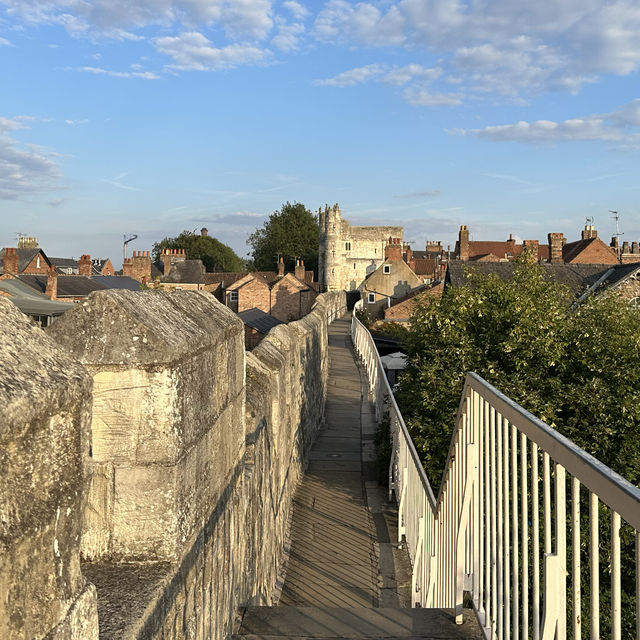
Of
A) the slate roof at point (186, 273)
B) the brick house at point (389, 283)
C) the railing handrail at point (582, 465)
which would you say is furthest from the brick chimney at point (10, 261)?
the railing handrail at point (582, 465)

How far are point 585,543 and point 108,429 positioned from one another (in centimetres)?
936

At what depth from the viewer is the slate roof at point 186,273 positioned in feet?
239

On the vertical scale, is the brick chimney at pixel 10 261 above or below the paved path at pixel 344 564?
above

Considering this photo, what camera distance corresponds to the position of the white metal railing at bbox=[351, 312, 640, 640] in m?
1.78

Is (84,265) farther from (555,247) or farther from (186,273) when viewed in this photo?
(555,247)

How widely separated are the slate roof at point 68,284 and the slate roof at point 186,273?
22562 millimetres

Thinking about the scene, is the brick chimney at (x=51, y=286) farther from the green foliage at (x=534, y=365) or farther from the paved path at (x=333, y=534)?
the green foliage at (x=534, y=365)

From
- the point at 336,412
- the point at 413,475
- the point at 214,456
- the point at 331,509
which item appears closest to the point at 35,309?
the point at 336,412

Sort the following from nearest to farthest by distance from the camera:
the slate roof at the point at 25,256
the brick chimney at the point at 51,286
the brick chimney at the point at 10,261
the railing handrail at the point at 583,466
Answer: the railing handrail at the point at 583,466 → the brick chimney at the point at 51,286 → the brick chimney at the point at 10,261 → the slate roof at the point at 25,256

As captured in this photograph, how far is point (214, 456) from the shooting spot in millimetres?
3139

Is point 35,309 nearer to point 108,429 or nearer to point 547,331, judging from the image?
point 547,331

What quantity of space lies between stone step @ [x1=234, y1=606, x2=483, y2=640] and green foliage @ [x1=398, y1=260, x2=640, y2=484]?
6.96 metres

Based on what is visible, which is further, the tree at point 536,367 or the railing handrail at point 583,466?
the tree at point 536,367

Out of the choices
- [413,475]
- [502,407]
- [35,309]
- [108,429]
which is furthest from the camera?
[35,309]
